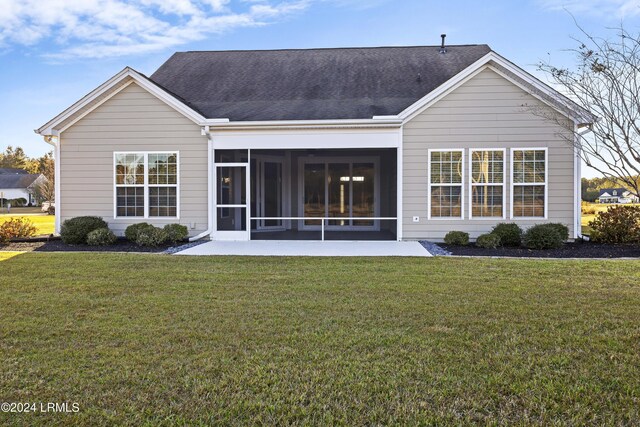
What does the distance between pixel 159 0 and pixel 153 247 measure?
30.2 feet

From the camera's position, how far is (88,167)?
1277 cm

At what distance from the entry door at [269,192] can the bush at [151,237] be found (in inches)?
170

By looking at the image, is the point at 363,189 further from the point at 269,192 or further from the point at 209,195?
the point at 209,195

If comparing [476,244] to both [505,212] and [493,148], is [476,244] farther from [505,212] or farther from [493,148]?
[493,148]

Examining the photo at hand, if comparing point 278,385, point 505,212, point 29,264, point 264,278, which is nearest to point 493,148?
point 505,212

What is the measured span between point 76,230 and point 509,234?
463 inches

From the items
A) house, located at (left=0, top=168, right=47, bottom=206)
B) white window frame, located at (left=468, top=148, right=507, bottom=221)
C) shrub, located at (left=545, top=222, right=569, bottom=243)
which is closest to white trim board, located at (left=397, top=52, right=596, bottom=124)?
white window frame, located at (left=468, top=148, right=507, bottom=221)

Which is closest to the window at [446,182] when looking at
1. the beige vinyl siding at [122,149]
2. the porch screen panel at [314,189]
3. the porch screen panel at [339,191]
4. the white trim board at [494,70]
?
the white trim board at [494,70]

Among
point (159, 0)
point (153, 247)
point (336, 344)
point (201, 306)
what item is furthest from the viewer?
point (159, 0)

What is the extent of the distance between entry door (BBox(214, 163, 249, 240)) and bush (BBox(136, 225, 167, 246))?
170 cm

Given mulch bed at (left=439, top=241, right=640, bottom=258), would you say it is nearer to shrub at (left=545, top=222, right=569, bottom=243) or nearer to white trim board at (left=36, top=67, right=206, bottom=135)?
shrub at (left=545, top=222, right=569, bottom=243)

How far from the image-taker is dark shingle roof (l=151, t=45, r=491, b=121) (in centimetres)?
1338

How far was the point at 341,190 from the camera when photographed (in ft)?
53.6

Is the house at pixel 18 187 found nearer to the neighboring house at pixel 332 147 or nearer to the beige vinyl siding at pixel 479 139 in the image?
the neighboring house at pixel 332 147
